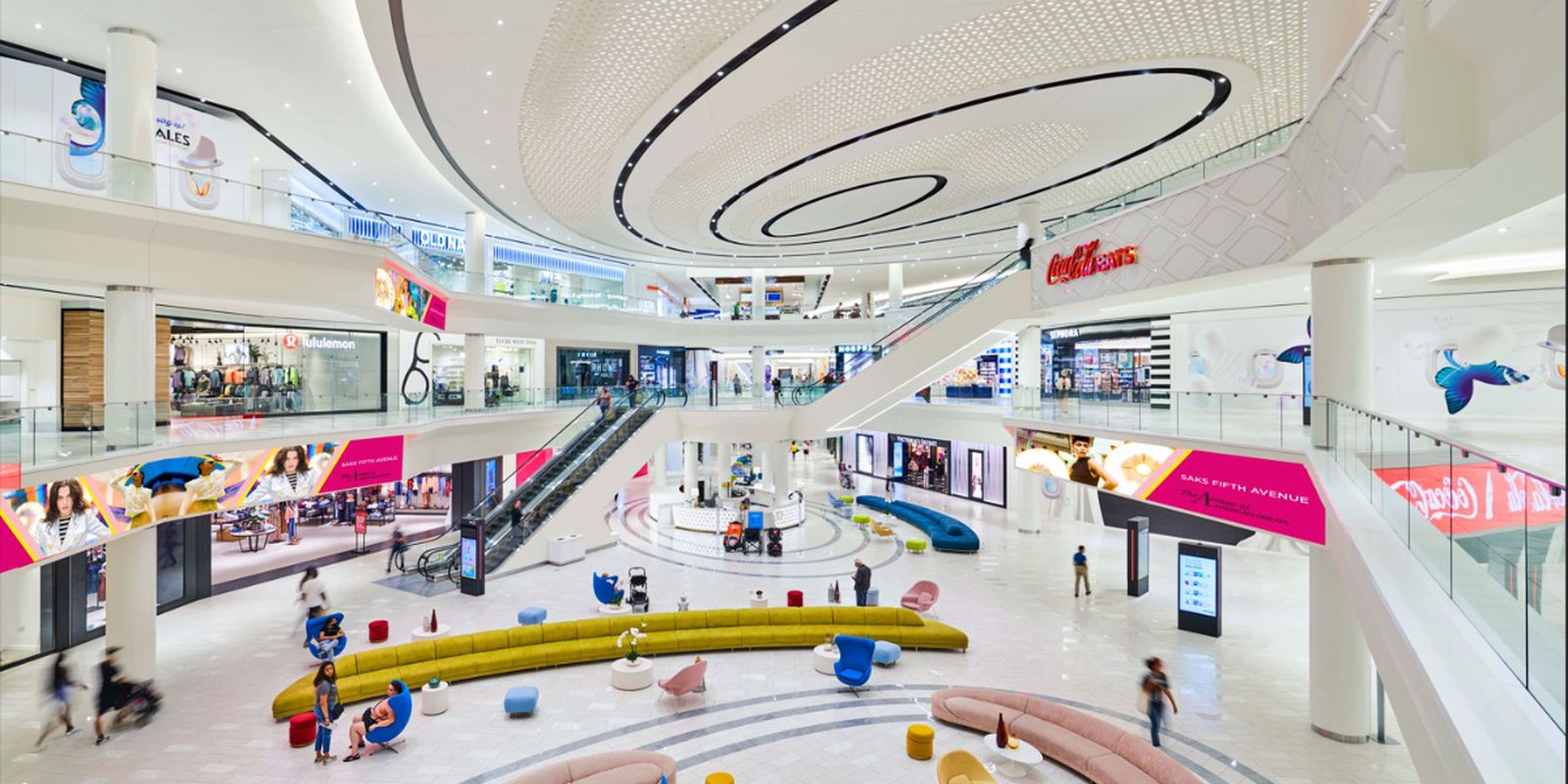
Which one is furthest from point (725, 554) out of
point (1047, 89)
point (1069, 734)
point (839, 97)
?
point (1047, 89)

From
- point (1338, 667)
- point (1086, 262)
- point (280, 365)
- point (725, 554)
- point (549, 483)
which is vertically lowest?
point (725, 554)

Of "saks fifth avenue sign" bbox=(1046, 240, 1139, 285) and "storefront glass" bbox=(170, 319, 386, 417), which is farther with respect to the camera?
"storefront glass" bbox=(170, 319, 386, 417)

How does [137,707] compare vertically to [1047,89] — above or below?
below

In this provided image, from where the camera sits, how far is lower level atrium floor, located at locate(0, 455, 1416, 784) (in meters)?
7.71

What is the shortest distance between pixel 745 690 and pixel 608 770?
303 centimetres

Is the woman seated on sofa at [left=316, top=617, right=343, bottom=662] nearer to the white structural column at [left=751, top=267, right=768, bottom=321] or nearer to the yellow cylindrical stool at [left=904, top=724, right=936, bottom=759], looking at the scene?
the yellow cylindrical stool at [left=904, top=724, right=936, bottom=759]

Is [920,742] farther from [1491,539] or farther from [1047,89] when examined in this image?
[1047,89]

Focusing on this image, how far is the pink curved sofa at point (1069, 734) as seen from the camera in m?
6.97

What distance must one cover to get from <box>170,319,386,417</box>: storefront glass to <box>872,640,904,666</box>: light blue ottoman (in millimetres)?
11306

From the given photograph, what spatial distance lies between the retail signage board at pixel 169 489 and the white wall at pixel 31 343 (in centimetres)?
470

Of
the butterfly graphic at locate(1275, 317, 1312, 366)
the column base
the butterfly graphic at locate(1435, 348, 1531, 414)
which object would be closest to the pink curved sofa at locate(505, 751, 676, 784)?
the column base

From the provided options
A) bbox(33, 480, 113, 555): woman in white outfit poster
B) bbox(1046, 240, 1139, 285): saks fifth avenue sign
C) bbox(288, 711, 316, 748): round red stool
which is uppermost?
→ bbox(1046, 240, 1139, 285): saks fifth avenue sign

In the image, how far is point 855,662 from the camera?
9.54 metres

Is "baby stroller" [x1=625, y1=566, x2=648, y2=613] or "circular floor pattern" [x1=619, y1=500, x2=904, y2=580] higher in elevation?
"baby stroller" [x1=625, y1=566, x2=648, y2=613]
